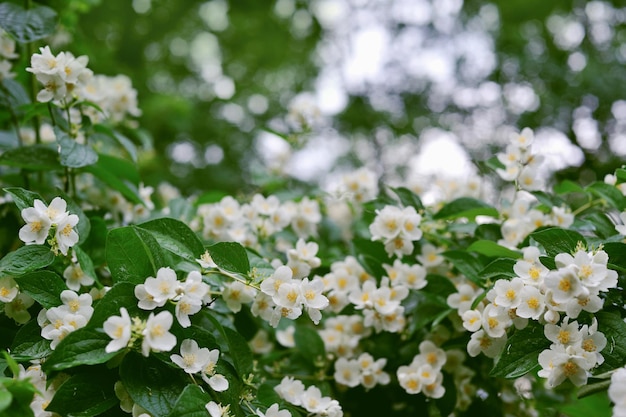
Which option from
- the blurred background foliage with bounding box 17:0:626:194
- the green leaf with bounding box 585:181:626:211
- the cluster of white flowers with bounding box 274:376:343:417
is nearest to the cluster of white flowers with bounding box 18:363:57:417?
the cluster of white flowers with bounding box 274:376:343:417

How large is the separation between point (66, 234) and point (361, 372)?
1.75 feet

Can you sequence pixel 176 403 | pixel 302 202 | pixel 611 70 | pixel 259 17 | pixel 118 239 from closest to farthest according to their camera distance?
pixel 176 403
pixel 118 239
pixel 302 202
pixel 611 70
pixel 259 17

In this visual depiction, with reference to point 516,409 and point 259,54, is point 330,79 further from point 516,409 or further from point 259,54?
point 516,409

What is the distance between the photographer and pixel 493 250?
3.01ft

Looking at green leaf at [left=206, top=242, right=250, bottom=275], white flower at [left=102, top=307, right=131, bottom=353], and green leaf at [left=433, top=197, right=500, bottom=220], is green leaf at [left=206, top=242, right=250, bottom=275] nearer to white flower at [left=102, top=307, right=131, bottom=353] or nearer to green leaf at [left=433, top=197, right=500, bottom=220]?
white flower at [left=102, top=307, right=131, bottom=353]

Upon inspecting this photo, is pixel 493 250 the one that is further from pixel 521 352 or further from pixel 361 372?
pixel 361 372

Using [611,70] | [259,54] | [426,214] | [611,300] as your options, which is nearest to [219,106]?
[259,54]

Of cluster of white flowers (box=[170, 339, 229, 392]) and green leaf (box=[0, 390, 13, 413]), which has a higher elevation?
green leaf (box=[0, 390, 13, 413])

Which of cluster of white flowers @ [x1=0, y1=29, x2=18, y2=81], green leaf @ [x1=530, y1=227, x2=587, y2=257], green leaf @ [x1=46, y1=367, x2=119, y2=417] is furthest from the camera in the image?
cluster of white flowers @ [x1=0, y1=29, x2=18, y2=81]

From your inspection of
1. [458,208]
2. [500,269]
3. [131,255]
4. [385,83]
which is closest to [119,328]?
[131,255]

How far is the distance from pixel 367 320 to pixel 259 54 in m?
2.28

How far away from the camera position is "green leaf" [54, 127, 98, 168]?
0.96m

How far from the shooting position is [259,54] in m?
3.02

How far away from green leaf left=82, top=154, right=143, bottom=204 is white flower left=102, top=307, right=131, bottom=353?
0.43 metres
